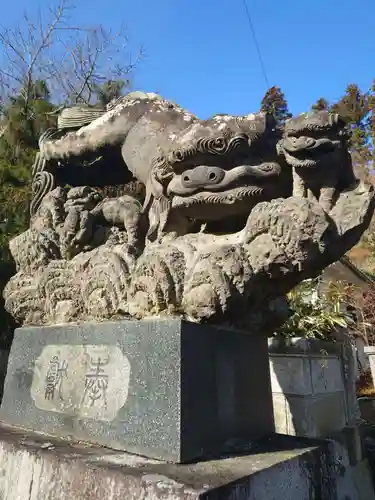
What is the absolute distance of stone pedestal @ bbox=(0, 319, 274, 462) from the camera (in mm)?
1653

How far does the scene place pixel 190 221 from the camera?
2.21 metres

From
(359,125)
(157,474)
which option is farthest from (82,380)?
(359,125)

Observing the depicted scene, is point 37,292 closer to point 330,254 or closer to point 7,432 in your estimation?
point 7,432

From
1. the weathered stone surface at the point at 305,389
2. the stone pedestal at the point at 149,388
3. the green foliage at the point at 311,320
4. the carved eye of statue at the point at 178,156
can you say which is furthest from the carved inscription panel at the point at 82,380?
the green foliage at the point at 311,320

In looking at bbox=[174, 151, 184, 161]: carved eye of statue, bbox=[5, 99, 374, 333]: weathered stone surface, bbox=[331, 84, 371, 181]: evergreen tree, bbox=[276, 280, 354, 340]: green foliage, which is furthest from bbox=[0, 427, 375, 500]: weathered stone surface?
bbox=[331, 84, 371, 181]: evergreen tree

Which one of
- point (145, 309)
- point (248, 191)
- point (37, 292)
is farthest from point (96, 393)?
point (248, 191)

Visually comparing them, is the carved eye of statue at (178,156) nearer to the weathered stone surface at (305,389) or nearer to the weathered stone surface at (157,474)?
the weathered stone surface at (157,474)

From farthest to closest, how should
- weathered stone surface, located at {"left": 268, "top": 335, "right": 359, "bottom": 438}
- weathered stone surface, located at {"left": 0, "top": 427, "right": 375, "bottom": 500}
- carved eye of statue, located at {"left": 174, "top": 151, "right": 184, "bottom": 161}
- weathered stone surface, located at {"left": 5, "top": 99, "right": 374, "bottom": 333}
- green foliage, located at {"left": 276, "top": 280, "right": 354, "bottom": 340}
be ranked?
green foliage, located at {"left": 276, "top": 280, "right": 354, "bottom": 340}, weathered stone surface, located at {"left": 268, "top": 335, "right": 359, "bottom": 438}, carved eye of statue, located at {"left": 174, "top": 151, "right": 184, "bottom": 161}, weathered stone surface, located at {"left": 5, "top": 99, "right": 374, "bottom": 333}, weathered stone surface, located at {"left": 0, "top": 427, "right": 375, "bottom": 500}

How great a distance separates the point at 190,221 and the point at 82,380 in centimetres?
90

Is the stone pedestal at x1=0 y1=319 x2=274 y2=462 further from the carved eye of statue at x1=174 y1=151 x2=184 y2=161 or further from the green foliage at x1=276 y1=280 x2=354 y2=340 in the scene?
the green foliage at x1=276 y1=280 x2=354 y2=340

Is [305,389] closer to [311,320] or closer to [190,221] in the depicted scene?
[311,320]

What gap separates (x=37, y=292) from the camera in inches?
97.9

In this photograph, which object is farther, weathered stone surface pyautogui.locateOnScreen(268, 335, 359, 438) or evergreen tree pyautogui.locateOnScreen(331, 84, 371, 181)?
evergreen tree pyautogui.locateOnScreen(331, 84, 371, 181)

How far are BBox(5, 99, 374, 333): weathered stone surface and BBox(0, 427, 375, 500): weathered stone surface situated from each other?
54 centimetres
